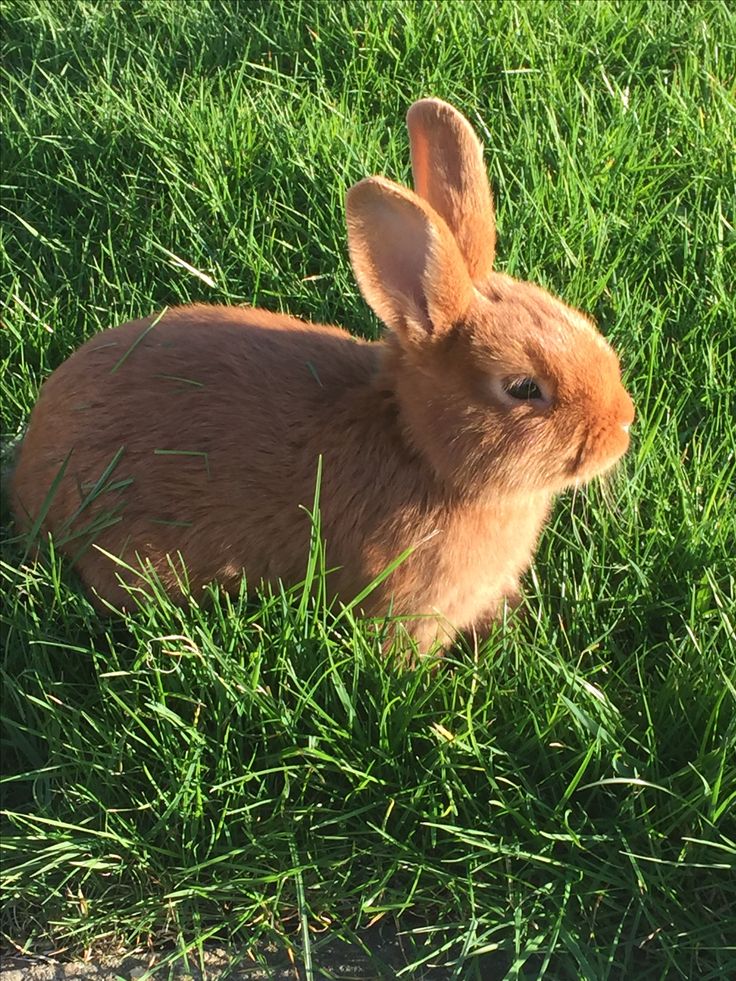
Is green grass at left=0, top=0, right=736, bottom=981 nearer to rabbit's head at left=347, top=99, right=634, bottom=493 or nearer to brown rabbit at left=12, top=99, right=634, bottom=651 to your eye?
brown rabbit at left=12, top=99, right=634, bottom=651

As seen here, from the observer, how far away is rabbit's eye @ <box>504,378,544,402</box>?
90.4 inches

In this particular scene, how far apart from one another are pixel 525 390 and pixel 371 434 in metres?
0.41

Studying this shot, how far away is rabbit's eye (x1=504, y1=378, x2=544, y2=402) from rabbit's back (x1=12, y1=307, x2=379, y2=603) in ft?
1.37

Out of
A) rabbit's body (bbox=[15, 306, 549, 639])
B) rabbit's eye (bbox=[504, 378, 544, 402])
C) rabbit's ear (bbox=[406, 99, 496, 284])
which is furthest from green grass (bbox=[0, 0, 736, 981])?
rabbit's ear (bbox=[406, 99, 496, 284])

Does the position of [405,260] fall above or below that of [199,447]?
above

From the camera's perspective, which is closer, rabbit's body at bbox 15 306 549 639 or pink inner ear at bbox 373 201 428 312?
pink inner ear at bbox 373 201 428 312

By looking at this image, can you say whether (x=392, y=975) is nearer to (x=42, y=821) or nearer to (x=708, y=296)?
(x=42, y=821)

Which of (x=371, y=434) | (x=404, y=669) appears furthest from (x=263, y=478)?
(x=404, y=669)

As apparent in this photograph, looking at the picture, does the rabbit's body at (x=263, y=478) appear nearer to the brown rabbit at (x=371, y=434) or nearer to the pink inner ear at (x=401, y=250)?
the brown rabbit at (x=371, y=434)

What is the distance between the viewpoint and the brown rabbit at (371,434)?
231 centimetres

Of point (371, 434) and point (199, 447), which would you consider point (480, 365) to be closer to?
point (371, 434)

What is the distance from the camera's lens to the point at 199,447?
2.52 m

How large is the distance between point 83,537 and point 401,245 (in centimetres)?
109

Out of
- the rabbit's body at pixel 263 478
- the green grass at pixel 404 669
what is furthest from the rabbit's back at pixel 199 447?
the green grass at pixel 404 669
